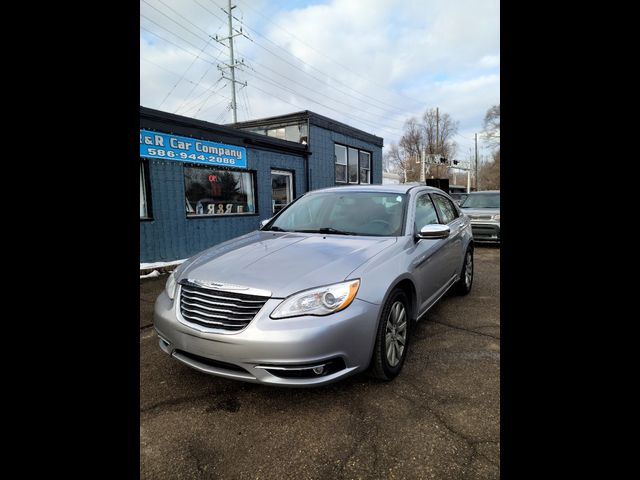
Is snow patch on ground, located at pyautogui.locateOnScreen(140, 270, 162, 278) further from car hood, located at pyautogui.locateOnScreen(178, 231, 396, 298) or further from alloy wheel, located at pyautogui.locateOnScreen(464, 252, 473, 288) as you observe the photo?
alloy wheel, located at pyautogui.locateOnScreen(464, 252, 473, 288)

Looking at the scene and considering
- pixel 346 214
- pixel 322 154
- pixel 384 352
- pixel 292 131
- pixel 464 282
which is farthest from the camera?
pixel 322 154

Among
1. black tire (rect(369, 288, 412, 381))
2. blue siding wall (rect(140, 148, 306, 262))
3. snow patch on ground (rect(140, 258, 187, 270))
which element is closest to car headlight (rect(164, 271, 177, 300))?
black tire (rect(369, 288, 412, 381))

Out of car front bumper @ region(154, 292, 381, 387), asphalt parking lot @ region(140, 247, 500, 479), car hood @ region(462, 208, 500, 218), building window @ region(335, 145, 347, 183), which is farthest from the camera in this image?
building window @ region(335, 145, 347, 183)

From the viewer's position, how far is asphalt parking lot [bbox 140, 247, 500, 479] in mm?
2041

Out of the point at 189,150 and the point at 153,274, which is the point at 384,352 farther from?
the point at 189,150

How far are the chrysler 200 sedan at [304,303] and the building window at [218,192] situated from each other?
5.13 metres

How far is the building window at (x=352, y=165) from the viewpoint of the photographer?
44.9ft

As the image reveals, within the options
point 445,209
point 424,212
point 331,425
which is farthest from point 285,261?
point 445,209

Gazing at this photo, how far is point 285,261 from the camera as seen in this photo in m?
2.85

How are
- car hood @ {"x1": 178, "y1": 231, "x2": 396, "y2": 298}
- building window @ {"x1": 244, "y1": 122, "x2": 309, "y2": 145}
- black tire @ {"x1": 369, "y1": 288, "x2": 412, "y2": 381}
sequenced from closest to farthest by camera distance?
car hood @ {"x1": 178, "y1": 231, "x2": 396, "y2": 298} < black tire @ {"x1": 369, "y1": 288, "x2": 412, "y2": 381} < building window @ {"x1": 244, "y1": 122, "x2": 309, "y2": 145}

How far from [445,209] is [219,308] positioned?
11.4 feet

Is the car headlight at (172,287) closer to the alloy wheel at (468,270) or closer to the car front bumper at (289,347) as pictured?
the car front bumper at (289,347)
